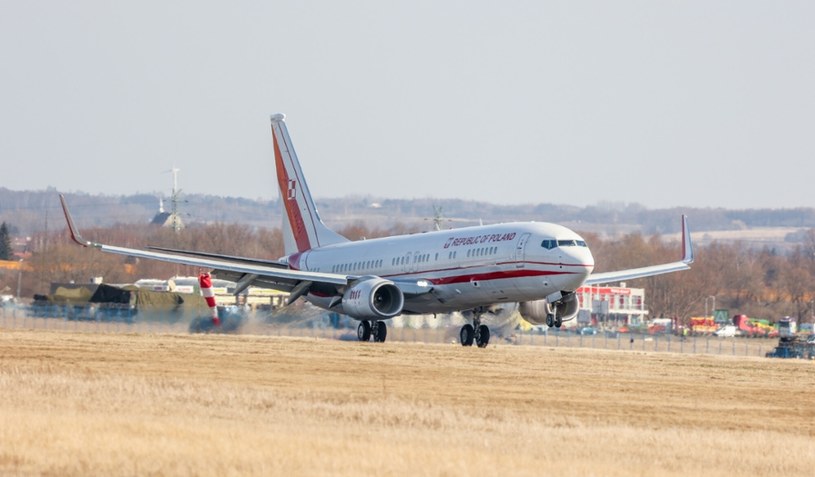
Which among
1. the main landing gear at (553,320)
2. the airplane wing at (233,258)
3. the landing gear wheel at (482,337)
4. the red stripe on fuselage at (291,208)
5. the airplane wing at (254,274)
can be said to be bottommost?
the landing gear wheel at (482,337)

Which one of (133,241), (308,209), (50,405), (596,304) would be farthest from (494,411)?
(133,241)

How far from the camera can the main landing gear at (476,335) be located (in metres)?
49.1

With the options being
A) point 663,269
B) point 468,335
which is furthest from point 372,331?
point 663,269

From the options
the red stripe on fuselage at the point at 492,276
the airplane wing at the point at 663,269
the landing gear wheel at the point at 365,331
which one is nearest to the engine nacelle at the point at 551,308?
the red stripe on fuselage at the point at 492,276

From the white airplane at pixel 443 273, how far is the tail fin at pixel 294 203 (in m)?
2.15

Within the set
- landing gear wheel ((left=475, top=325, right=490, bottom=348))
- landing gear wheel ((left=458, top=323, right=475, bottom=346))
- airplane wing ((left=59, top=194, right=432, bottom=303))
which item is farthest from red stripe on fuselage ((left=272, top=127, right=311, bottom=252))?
landing gear wheel ((left=475, top=325, right=490, bottom=348))

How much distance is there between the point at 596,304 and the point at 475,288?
93210 millimetres

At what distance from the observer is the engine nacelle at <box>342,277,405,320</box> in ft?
160

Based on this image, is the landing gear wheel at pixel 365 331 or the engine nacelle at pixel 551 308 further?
the landing gear wheel at pixel 365 331

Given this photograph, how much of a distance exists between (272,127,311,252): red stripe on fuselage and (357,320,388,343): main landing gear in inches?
398

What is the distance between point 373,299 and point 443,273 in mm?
2436

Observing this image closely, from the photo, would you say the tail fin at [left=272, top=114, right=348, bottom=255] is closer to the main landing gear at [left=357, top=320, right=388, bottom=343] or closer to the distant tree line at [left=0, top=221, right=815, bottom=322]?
the main landing gear at [left=357, top=320, right=388, bottom=343]

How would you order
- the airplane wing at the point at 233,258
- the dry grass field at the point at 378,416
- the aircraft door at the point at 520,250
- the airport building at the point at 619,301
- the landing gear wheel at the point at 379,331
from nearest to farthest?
the dry grass field at the point at 378,416 → the aircraft door at the point at 520,250 → the landing gear wheel at the point at 379,331 → the airplane wing at the point at 233,258 → the airport building at the point at 619,301

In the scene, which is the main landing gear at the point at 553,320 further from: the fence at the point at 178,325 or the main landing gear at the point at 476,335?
the fence at the point at 178,325
